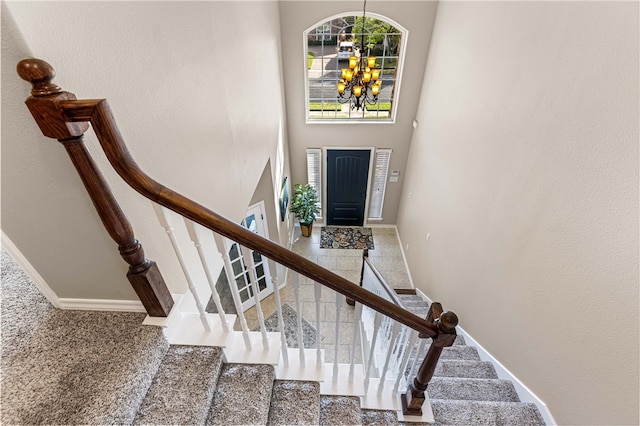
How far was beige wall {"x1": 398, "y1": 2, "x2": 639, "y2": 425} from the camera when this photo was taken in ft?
4.50

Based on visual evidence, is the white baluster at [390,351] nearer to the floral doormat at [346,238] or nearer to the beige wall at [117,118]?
the beige wall at [117,118]

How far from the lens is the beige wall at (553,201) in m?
1.37

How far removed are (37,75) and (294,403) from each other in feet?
5.03

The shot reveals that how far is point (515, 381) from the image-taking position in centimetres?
216

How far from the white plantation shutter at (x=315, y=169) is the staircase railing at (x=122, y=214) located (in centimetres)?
484

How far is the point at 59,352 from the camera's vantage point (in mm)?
1202

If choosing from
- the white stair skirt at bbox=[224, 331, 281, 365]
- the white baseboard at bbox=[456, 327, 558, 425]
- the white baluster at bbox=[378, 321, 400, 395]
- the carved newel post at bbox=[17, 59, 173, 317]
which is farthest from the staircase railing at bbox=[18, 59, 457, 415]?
the white baseboard at bbox=[456, 327, 558, 425]

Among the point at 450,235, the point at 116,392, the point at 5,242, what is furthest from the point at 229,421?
the point at 450,235

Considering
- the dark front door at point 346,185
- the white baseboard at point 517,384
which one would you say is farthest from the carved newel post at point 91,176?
the dark front door at point 346,185

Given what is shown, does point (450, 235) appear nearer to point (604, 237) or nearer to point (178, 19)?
point (604, 237)

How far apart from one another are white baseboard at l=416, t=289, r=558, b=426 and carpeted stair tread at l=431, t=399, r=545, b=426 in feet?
0.14

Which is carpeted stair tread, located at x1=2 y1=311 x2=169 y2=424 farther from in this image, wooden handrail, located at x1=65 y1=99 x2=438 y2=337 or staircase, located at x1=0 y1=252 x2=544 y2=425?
wooden handrail, located at x1=65 y1=99 x2=438 y2=337

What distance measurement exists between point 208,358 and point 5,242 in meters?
0.91

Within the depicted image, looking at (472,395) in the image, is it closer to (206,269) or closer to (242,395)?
(242,395)
